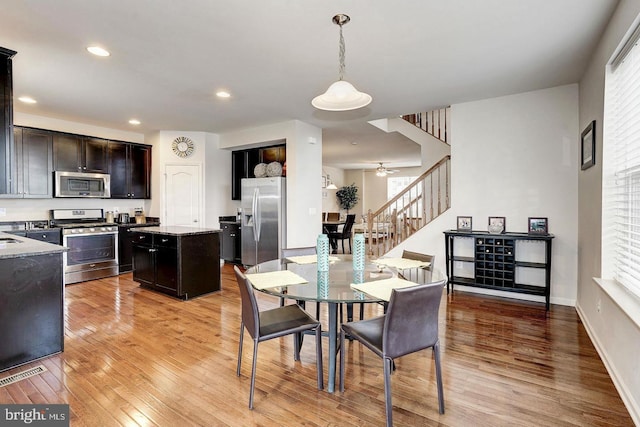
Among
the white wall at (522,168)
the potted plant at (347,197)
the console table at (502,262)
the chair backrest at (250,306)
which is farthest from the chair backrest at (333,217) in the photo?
the chair backrest at (250,306)

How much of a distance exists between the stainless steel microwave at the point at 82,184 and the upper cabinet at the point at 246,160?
2.20 m

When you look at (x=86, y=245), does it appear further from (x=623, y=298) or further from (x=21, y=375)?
(x=623, y=298)

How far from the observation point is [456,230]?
4.55 m

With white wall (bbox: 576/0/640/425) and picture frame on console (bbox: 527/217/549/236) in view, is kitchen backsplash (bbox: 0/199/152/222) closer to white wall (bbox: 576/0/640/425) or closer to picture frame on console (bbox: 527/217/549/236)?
picture frame on console (bbox: 527/217/549/236)

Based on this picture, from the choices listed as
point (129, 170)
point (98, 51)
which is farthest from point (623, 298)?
point (129, 170)

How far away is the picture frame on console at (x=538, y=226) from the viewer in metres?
4.02

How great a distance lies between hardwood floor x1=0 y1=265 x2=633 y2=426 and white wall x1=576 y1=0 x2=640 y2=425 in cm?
12

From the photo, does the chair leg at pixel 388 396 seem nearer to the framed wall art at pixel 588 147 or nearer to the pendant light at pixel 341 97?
the pendant light at pixel 341 97

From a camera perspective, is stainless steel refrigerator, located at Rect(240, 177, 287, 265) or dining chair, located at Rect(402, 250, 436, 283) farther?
stainless steel refrigerator, located at Rect(240, 177, 287, 265)

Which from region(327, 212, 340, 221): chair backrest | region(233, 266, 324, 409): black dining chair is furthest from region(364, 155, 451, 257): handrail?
region(327, 212, 340, 221): chair backrest

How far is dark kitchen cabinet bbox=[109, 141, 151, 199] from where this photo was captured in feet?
19.4

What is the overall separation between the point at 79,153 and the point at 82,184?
1.65 feet

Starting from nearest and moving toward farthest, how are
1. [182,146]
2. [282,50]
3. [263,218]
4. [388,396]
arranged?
1. [388,396]
2. [282,50]
3. [263,218]
4. [182,146]

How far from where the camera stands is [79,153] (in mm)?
5410
